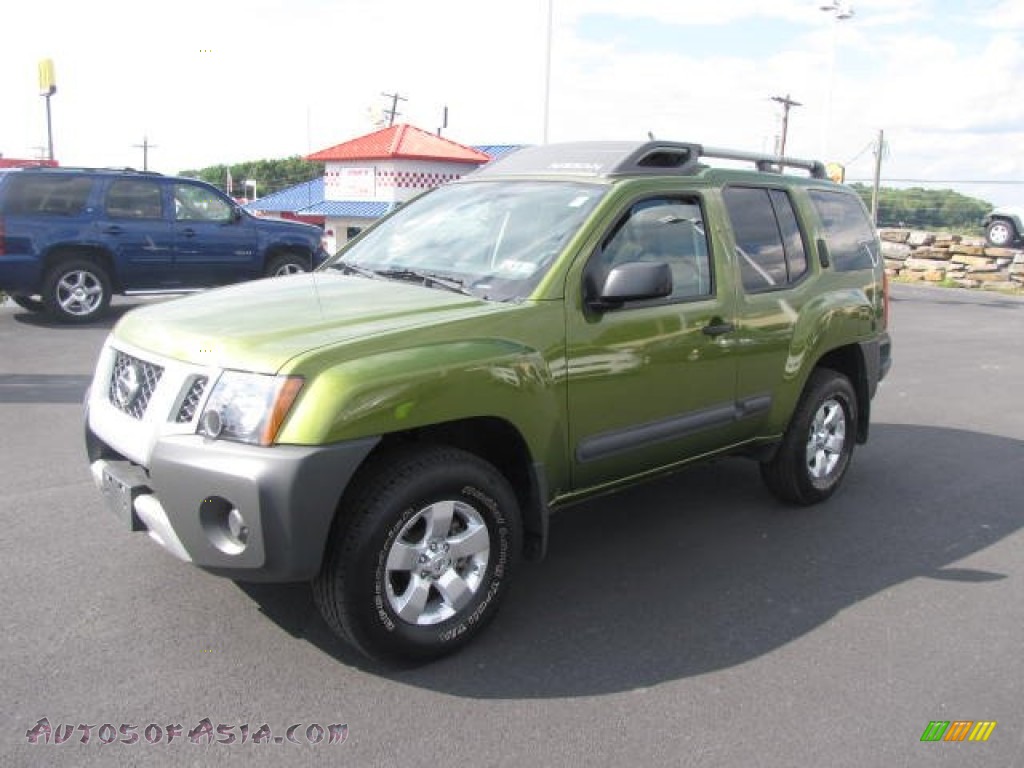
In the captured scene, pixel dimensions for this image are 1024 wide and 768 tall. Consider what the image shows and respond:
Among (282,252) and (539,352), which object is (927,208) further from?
(539,352)

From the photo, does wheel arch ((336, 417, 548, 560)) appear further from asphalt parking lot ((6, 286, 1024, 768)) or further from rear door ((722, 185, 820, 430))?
rear door ((722, 185, 820, 430))

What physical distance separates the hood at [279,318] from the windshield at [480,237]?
0.55 feet

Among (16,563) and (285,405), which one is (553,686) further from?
(16,563)

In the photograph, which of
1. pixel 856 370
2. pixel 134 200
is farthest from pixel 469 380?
pixel 134 200

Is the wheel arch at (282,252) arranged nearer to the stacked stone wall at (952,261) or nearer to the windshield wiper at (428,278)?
the windshield wiper at (428,278)

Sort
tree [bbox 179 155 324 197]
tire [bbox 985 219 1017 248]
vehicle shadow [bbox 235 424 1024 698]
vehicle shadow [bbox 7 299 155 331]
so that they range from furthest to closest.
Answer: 1. tree [bbox 179 155 324 197]
2. tire [bbox 985 219 1017 248]
3. vehicle shadow [bbox 7 299 155 331]
4. vehicle shadow [bbox 235 424 1024 698]

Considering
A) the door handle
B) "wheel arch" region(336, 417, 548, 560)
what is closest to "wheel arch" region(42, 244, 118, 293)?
"wheel arch" region(336, 417, 548, 560)

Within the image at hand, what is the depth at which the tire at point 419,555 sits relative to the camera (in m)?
3.05

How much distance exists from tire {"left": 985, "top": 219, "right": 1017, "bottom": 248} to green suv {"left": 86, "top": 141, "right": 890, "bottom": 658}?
21287 millimetres

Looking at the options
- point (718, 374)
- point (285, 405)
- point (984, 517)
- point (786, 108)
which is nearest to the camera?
point (285, 405)

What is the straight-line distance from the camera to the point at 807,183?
5273mm

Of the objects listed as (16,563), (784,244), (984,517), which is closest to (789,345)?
(784,244)

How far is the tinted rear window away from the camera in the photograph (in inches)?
403

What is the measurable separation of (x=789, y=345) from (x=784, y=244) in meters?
0.57
